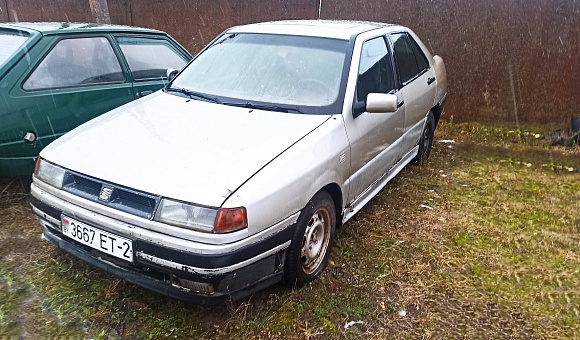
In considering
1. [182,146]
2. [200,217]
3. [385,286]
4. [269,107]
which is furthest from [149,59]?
[385,286]

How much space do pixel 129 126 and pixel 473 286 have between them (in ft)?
8.06

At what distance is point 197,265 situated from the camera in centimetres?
220

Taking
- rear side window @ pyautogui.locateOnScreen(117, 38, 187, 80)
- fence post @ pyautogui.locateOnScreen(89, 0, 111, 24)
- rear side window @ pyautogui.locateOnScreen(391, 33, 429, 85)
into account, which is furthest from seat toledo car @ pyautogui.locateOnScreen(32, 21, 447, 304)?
fence post @ pyautogui.locateOnScreen(89, 0, 111, 24)

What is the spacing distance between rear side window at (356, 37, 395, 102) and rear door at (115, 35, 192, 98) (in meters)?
2.03

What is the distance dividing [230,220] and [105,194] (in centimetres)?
71

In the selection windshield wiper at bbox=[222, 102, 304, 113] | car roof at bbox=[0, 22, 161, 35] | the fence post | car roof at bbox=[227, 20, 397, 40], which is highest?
the fence post

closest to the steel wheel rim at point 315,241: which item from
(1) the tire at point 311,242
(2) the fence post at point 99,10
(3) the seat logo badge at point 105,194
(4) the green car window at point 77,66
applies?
(1) the tire at point 311,242

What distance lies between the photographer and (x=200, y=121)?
115 inches

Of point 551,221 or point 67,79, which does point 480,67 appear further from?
point 67,79

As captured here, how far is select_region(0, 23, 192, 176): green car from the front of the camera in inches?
140

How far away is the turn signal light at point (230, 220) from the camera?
217 centimetres

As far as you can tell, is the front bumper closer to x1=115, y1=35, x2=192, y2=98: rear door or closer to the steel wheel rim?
the steel wheel rim

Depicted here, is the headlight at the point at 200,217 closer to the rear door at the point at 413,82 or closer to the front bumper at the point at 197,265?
the front bumper at the point at 197,265

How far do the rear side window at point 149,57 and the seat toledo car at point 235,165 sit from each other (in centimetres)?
98
